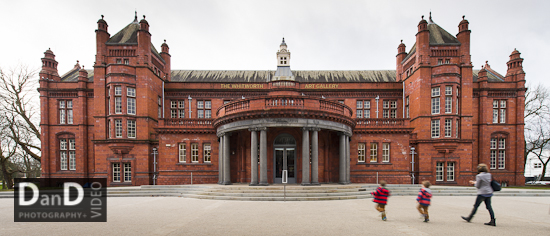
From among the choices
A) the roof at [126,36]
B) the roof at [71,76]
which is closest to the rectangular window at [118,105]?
the roof at [126,36]

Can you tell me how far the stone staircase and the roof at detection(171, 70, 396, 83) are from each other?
690 inches

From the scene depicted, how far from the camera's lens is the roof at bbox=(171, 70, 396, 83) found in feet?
115

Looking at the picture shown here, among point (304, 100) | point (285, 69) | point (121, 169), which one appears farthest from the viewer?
point (285, 69)

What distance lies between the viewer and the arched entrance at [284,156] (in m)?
22.5

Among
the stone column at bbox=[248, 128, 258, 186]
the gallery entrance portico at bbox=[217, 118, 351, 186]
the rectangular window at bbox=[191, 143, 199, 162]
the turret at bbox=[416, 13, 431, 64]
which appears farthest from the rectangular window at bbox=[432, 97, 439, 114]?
the rectangular window at bbox=[191, 143, 199, 162]

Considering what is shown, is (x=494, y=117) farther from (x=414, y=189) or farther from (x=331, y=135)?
(x=331, y=135)

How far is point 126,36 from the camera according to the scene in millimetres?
28922

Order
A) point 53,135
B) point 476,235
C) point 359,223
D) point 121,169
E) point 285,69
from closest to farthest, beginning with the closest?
point 476,235 → point 359,223 → point 121,169 → point 53,135 → point 285,69

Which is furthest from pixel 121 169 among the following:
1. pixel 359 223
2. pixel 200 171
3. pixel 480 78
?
pixel 480 78

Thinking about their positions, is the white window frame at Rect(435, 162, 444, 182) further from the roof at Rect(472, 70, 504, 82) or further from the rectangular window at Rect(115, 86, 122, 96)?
the rectangular window at Rect(115, 86, 122, 96)

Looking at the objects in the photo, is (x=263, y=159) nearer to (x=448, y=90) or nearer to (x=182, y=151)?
(x=182, y=151)

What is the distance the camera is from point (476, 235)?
325 inches

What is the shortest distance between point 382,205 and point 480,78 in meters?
28.0

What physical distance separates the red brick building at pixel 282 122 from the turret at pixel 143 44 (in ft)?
0.33
